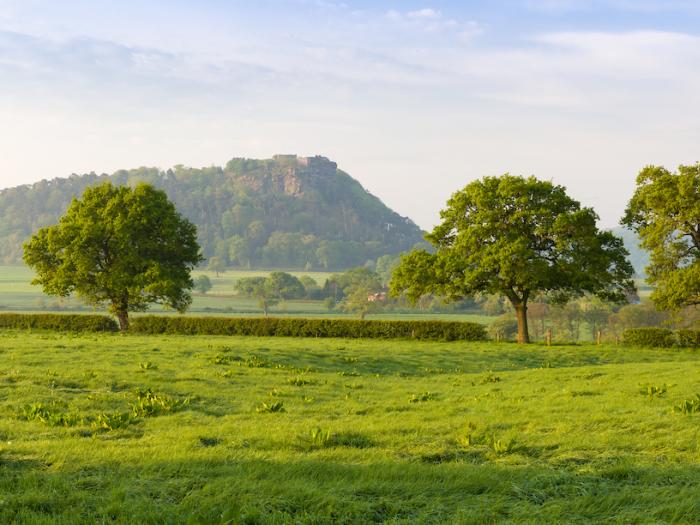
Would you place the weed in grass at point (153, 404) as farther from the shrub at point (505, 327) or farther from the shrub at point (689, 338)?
the shrub at point (505, 327)

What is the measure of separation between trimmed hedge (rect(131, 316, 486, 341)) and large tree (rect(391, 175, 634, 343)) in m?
2.83

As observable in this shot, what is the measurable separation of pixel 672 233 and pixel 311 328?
97.1 ft

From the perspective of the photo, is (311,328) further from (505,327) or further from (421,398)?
(505,327)

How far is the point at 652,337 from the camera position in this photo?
1833 inches

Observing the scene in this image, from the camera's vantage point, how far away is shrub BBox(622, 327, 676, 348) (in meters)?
46.2

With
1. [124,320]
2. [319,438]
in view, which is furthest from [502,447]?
[124,320]

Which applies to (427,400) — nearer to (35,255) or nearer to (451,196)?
(451,196)

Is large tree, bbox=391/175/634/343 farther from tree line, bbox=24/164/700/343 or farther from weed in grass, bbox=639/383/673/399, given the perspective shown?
weed in grass, bbox=639/383/673/399

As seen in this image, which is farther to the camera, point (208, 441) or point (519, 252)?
point (519, 252)

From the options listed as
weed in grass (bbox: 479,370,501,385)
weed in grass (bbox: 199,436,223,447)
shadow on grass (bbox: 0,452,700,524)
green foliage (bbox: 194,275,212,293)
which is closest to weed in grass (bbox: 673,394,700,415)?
shadow on grass (bbox: 0,452,700,524)

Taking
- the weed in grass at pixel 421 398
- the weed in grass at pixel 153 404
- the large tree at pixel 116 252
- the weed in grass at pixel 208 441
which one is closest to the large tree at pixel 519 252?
the large tree at pixel 116 252

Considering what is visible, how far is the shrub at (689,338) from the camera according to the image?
45594mm

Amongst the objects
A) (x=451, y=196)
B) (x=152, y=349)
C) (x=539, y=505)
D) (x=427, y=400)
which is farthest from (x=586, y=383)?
(x=451, y=196)

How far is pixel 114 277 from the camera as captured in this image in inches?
2021
